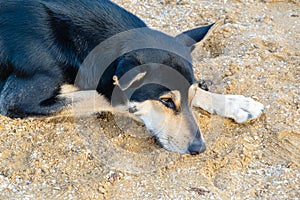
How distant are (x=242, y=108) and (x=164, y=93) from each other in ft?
4.22

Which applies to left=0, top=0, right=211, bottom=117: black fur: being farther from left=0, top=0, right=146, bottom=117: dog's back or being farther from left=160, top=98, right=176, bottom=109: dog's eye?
left=160, top=98, right=176, bottom=109: dog's eye

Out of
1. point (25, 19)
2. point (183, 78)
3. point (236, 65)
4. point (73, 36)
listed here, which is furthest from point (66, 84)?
point (236, 65)

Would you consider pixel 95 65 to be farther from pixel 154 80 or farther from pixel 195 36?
pixel 195 36

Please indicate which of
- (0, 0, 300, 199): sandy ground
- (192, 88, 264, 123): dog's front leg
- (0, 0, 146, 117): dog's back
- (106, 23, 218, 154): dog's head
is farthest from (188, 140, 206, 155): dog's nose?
(0, 0, 146, 117): dog's back

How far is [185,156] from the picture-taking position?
16.1ft

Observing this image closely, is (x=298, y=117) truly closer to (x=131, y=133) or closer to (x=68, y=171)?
(x=131, y=133)

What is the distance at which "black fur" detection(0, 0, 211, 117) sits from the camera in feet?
16.1

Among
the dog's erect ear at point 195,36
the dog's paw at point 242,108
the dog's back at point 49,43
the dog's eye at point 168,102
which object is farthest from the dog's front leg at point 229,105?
the dog's back at point 49,43

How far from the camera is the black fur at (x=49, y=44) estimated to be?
4.92m

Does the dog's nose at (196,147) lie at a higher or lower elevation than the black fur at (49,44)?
lower

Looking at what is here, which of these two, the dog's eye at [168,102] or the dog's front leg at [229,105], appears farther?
the dog's front leg at [229,105]

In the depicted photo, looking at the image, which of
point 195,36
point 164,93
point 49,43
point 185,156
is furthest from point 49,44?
point 185,156

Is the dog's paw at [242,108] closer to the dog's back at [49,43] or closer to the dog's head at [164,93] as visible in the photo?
the dog's head at [164,93]

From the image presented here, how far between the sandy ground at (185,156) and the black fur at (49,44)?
0.38 meters
